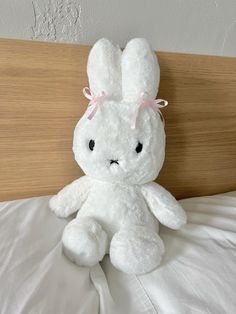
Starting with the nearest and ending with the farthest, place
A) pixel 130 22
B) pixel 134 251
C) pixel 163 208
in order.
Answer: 1. pixel 134 251
2. pixel 163 208
3. pixel 130 22

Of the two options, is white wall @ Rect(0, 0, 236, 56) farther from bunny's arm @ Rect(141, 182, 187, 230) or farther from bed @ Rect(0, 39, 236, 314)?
bunny's arm @ Rect(141, 182, 187, 230)

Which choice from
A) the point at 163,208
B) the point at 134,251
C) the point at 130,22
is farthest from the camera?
the point at 130,22

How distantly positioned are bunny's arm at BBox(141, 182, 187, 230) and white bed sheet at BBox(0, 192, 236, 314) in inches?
1.7

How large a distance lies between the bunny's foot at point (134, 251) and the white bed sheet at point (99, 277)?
0.9 inches

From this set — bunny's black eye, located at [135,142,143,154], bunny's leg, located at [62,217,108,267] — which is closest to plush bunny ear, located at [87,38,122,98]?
bunny's black eye, located at [135,142,143,154]

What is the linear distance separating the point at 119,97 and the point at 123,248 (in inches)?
11.3

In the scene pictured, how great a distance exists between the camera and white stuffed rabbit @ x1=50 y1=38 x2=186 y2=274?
0.60 meters

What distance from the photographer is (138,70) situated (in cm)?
64

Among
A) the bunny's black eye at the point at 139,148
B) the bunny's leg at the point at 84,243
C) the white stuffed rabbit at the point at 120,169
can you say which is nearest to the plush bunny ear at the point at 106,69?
the white stuffed rabbit at the point at 120,169

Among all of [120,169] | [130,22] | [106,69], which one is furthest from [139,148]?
[130,22]

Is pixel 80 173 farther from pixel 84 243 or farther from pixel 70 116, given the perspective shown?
pixel 84 243

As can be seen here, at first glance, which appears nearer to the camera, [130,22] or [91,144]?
[91,144]

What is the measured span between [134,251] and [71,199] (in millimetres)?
189

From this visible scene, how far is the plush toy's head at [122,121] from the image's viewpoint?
62 centimetres
